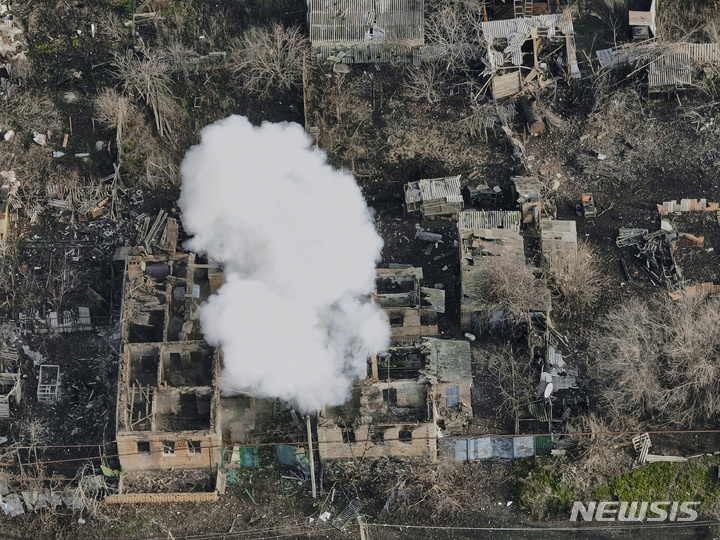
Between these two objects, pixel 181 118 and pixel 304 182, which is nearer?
pixel 304 182

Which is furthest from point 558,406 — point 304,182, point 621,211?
point 304,182

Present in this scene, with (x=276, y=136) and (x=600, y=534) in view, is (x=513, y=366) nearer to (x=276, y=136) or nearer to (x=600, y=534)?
(x=600, y=534)

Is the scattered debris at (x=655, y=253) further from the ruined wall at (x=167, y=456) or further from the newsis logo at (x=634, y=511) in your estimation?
the ruined wall at (x=167, y=456)

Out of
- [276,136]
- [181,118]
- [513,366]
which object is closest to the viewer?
[513,366]

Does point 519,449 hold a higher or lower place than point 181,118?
lower

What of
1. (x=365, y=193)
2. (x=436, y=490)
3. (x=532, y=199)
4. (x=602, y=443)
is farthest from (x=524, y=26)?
(x=436, y=490)

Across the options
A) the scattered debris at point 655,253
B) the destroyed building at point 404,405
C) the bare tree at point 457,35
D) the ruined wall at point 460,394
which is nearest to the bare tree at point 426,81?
the bare tree at point 457,35
